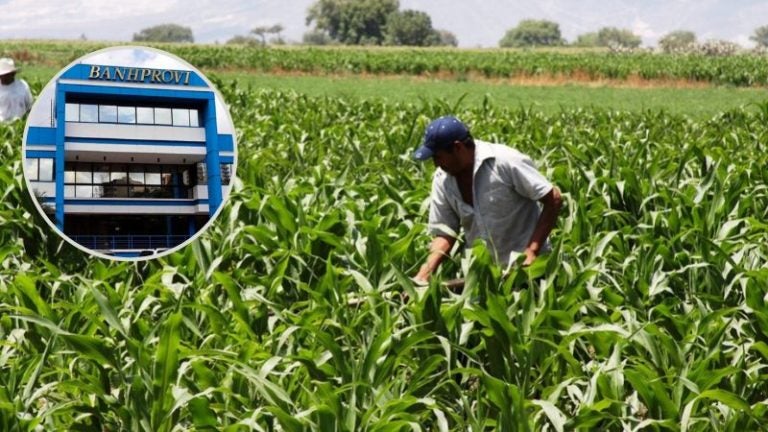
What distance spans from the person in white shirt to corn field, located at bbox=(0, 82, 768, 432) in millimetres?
4538

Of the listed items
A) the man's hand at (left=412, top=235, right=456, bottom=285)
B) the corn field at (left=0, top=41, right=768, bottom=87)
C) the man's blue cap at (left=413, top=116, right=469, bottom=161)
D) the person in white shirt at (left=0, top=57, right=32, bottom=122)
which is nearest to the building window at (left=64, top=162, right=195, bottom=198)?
the man's hand at (left=412, top=235, right=456, bottom=285)

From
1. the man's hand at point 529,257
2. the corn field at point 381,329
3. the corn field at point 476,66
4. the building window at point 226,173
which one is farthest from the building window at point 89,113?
the corn field at point 476,66

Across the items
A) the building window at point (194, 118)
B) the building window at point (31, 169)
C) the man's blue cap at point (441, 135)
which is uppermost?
the building window at point (194, 118)

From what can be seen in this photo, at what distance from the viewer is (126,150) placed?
2242mm

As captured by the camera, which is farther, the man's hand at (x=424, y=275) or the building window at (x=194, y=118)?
the man's hand at (x=424, y=275)

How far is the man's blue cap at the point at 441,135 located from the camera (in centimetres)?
468

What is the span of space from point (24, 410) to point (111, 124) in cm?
142

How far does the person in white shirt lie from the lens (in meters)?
10.6

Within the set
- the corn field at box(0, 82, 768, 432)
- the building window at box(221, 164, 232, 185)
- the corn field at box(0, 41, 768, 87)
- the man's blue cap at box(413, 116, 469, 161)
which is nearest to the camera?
the building window at box(221, 164, 232, 185)

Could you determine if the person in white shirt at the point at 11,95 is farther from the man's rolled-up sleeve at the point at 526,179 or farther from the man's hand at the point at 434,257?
the man's rolled-up sleeve at the point at 526,179

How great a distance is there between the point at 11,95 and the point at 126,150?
9.14m

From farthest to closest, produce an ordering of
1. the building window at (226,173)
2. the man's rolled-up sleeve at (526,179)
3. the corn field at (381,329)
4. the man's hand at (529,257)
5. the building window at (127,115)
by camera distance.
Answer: the man's rolled-up sleeve at (526,179)
the man's hand at (529,257)
the corn field at (381,329)
the building window at (226,173)
the building window at (127,115)

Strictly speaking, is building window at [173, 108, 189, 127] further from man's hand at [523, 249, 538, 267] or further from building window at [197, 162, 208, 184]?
man's hand at [523, 249, 538, 267]

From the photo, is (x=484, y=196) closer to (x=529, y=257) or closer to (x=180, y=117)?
(x=529, y=257)
